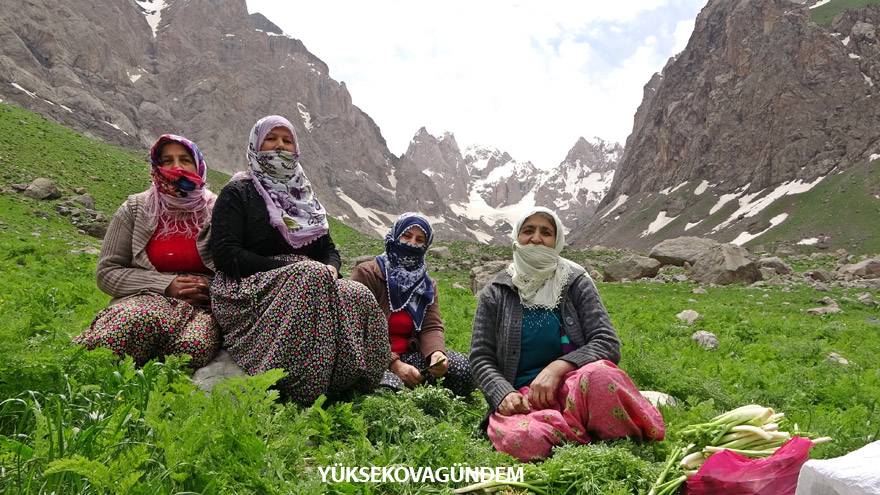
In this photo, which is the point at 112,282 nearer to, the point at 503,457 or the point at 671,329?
the point at 503,457

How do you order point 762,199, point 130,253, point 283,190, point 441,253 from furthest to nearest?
point 762,199 → point 441,253 → point 283,190 → point 130,253

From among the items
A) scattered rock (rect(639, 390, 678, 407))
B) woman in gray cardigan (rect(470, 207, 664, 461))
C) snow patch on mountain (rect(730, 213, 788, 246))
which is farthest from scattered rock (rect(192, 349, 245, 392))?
snow patch on mountain (rect(730, 213, 788, 246))

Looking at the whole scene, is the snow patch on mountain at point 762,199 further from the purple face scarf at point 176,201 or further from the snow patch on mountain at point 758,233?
the purple face scarf at point 176,201

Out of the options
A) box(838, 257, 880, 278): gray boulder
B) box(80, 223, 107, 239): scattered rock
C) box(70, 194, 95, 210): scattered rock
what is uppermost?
box(70, 194, 95, 210): scattered rock

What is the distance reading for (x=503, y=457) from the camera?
368 centimetres

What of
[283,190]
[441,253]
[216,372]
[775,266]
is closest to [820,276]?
[775,266]

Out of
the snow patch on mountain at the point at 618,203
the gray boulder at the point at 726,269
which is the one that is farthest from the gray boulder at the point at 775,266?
the snow patch on mountain at the point at 618,203

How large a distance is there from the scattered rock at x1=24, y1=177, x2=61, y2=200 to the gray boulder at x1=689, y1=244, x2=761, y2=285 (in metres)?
30.9

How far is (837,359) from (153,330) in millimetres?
9822

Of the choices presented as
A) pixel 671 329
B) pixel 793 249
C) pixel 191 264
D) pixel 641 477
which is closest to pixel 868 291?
pixel 671 329

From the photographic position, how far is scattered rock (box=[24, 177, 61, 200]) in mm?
22938

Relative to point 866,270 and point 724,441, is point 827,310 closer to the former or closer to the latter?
point 866,270

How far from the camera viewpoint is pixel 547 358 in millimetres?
4668

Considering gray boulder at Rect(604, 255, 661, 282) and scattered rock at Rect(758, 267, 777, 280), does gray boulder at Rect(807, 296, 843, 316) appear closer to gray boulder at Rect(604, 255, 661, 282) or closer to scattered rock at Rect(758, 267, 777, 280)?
scattered rock at Rect(758, 267, 777, 280)
